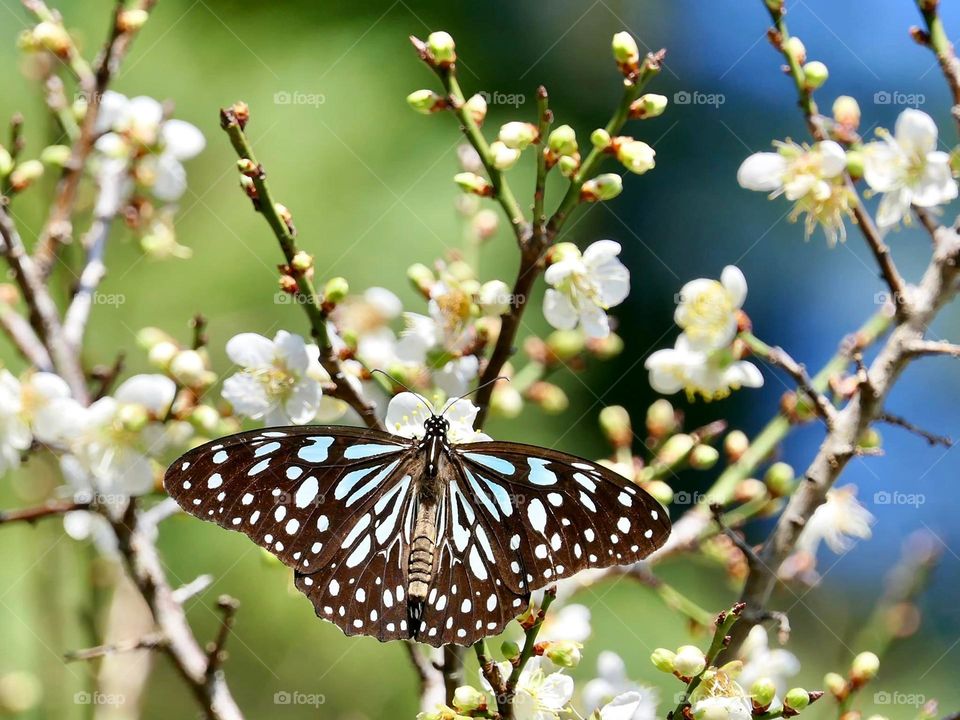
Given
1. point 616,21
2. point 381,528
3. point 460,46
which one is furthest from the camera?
point 616,21

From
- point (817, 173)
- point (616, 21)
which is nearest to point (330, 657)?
point (817, 173)

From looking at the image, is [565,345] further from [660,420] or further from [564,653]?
[564,653]

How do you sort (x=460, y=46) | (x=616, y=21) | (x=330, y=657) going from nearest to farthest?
(x=330, y=657) < (x=460, y=46) < (x=616, y=21)

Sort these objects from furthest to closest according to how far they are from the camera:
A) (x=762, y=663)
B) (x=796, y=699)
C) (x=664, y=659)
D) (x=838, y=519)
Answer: (x=838, y=519) < (x=762, y=663) < (x=664, y=659) < (x=796, y=699)

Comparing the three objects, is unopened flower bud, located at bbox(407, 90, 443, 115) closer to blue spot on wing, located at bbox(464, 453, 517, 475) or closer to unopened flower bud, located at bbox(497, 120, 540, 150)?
unopened flower bud, located at bbox(497, 120, 540, 150)

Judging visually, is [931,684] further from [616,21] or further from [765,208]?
[616,21]

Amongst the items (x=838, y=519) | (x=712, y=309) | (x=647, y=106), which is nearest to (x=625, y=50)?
(x=647, y=106)
